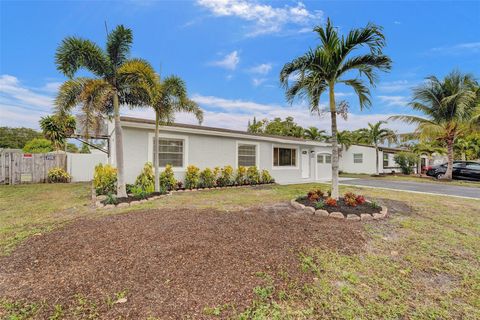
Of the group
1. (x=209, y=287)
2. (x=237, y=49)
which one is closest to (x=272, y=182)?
(x=237, y=49)

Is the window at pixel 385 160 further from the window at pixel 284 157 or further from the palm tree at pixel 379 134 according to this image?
the window at pixel 284 157

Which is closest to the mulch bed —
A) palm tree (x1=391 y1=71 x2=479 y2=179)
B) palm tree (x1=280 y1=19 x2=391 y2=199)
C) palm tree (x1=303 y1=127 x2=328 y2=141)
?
palm tree (x1=280 y1=19 x2=391 y2=199)

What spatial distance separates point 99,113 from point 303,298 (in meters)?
8.55

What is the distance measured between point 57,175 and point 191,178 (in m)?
8.81

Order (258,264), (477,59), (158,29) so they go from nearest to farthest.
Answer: (258,264) < (158,29) < (477,59)

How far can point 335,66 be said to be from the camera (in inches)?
257

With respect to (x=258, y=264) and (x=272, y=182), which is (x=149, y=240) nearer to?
(x=258, y=264)

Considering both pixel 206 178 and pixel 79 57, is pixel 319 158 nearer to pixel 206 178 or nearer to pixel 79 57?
pixel 206 178

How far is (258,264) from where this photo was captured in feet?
10.4

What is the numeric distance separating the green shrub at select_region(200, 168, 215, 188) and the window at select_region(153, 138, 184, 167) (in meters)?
1.14

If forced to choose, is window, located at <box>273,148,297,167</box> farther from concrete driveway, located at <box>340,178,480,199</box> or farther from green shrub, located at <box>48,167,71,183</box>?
green shrub, located at <box>48,167,71,183</box>

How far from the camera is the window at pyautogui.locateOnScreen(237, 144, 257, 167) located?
13.0 meters

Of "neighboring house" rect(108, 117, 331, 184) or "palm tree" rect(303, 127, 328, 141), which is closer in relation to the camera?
"neighboring house" rect(108, 117, 331, 184)

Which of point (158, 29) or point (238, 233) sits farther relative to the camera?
point (158, 29)
